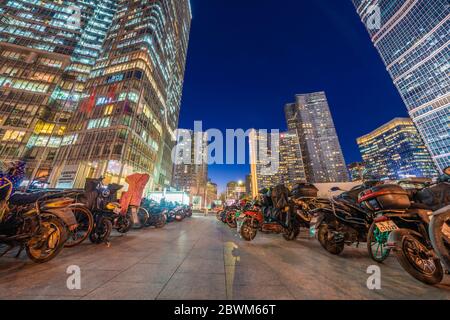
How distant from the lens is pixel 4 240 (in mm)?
2588

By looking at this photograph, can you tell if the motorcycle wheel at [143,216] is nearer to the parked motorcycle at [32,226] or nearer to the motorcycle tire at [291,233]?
the parked motorcycle at [32,226]

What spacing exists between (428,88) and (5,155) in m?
114

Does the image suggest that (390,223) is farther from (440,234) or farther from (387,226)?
(440,234)

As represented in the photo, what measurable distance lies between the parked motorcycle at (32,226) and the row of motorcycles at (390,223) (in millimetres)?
4551

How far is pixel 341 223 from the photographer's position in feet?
12.9

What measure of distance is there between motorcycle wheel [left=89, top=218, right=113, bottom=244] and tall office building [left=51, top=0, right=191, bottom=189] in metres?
24.5

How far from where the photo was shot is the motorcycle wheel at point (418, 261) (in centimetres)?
225

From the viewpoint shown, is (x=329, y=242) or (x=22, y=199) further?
(x=329, y=242)

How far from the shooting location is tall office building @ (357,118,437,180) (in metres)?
93.1

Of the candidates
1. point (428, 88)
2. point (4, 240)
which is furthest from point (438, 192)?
point (428, 88)

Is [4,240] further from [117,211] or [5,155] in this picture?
[5,155]

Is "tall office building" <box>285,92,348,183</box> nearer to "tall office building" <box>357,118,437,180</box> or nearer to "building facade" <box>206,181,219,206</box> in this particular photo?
"tall office building" <box>357,118,437,180</box>

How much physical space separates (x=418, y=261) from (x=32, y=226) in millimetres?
6156

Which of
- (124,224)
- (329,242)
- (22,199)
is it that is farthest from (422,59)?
(22,199)
